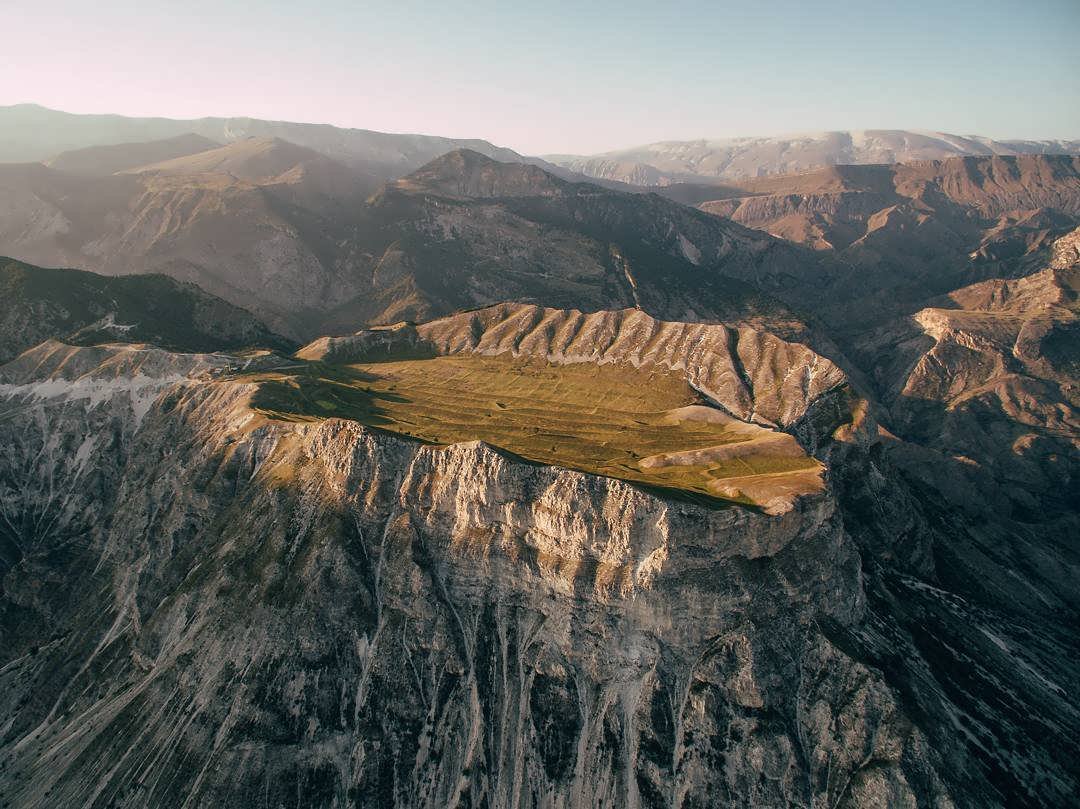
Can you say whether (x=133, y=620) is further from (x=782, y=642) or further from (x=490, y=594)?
(x=782, y=642)

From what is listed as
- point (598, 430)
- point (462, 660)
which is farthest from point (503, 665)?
point (598, 430)

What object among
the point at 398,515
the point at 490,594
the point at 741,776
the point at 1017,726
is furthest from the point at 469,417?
the point at 1017,726

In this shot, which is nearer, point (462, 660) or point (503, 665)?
point (503, 665)

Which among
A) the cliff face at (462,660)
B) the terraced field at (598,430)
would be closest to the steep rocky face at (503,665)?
→ the cliff face at (462,660)

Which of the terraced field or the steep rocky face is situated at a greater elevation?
the terraced field

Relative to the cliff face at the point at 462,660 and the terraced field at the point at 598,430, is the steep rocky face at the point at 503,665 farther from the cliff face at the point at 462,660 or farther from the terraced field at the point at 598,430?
the terraced field at the point at 598,430

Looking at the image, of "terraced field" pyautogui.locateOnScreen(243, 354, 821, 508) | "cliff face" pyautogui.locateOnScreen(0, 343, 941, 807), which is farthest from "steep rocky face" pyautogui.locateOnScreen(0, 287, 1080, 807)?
"terraced field" pyautogui.locateOnScreen(243, 354, 821, 508)

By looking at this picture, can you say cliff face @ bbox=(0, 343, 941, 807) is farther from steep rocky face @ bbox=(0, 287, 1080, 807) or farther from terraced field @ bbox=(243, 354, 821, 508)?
terraced field @ bbox=(243, 354, 821, 508)

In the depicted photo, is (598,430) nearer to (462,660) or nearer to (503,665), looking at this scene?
(503,665)
